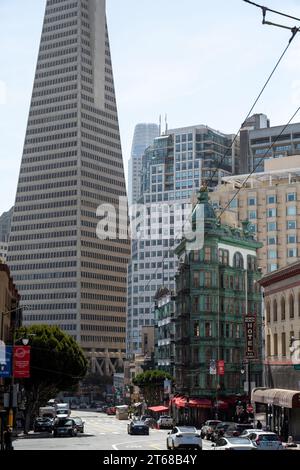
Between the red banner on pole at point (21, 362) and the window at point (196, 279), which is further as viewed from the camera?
the window at point (196, 279)

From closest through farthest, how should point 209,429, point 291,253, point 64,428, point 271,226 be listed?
point 209,429 < point 64,428 < point 291,253 < point 271,226

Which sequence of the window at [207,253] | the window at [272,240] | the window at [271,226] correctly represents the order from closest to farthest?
the window at [207,253]
the window at [271,226]
the window at [272,240]

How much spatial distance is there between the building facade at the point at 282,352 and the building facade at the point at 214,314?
1978 cm

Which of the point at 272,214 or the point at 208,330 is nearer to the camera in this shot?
the point at 208,330

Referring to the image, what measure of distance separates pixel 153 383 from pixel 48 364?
1656 inches

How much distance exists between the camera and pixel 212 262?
97500mm

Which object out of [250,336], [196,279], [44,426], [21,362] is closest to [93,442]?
[21,362]

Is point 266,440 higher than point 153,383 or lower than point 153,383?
lower

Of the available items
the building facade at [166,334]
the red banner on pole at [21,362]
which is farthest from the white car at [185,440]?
the building facade at [166,334]

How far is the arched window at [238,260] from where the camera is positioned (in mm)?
101056

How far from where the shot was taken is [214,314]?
317 ft

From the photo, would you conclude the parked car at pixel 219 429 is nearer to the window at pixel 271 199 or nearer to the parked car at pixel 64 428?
the parked car at pixel 64 428

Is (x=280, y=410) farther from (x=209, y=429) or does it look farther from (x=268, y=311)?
(x=268, y=311)
